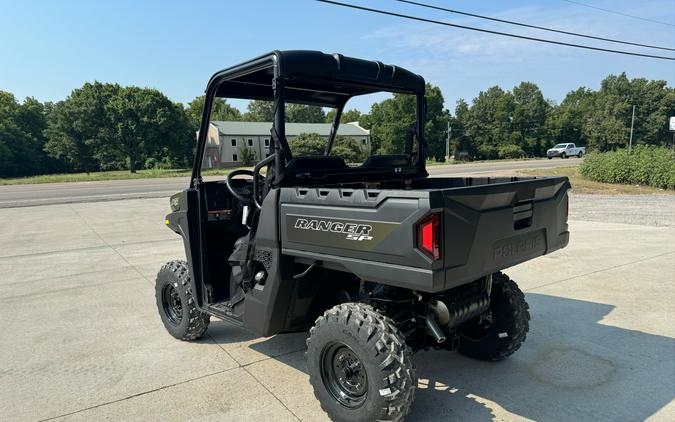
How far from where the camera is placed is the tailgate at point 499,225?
237cm

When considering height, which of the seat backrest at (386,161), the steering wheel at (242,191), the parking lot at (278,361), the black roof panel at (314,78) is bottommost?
the parking lot at (278,361)

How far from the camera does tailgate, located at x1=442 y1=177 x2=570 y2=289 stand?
237 centimetres

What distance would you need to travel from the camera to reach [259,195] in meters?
3.40

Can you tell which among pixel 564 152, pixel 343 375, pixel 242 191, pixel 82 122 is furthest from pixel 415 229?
pixel 564 152

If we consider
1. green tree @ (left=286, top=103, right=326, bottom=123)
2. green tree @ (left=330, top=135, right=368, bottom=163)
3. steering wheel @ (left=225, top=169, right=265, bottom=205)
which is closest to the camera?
steering wheel @ (left=225, top=169, right=265, bottom=205)

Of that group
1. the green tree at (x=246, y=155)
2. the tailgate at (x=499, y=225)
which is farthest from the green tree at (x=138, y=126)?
the tailgate at (x=499, y=225)

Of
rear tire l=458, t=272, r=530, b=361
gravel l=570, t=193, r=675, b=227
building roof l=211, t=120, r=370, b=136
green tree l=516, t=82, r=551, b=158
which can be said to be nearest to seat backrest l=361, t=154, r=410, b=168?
building roof l=211, t=120, r=370, b=136

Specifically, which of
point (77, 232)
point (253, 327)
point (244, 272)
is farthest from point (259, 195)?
point (77, 232)

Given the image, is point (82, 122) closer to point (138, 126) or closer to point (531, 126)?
point (138, 126)

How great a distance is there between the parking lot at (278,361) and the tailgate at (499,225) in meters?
1.08

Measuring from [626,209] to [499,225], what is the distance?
1265 cm

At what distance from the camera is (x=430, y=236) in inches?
90.1

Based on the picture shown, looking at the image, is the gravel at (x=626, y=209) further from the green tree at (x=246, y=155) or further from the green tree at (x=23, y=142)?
the green tree at (x=23, y=142)

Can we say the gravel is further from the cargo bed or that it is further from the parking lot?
the cargo bed
